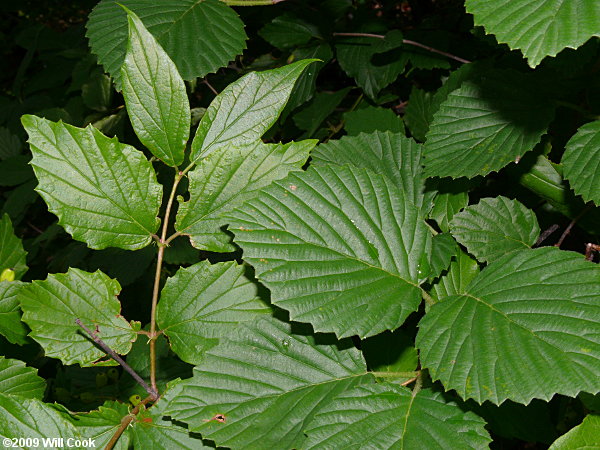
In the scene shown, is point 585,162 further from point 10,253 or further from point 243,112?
point 10,253

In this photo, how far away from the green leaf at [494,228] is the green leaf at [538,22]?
437 millimetres

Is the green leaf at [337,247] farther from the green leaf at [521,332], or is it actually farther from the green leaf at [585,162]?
the green leaf at [585,162]

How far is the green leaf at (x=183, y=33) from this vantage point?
1.47 m

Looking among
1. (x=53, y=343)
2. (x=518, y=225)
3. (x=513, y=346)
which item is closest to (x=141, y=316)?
(x=53, y=343)

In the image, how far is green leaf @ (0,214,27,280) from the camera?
1.33 metres

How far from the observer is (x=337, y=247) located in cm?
100

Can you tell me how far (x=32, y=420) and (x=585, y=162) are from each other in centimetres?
104

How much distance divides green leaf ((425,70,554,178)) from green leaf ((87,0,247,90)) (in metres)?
0.52

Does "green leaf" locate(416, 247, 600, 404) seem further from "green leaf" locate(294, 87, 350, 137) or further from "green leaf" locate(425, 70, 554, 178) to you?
"green leaf" locate(294, 87, 350, 137)

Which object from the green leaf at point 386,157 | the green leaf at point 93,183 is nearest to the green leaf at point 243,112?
the green leaf at point 93,183

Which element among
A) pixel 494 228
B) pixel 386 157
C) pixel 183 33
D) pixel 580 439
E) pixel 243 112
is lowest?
pixel 580 439

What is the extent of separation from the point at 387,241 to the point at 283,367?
10.4 inches

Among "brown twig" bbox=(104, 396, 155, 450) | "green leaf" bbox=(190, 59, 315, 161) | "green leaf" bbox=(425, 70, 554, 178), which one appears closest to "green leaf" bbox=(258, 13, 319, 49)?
"green leaf" bbox=(425, 70, 554, 178)

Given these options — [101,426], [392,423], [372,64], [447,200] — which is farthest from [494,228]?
[372,64]
